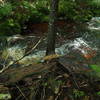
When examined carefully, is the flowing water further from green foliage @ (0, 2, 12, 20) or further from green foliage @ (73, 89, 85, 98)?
green foliage @ (73, 89, 85, 98)

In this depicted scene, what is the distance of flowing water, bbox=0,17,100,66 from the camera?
20.5ft

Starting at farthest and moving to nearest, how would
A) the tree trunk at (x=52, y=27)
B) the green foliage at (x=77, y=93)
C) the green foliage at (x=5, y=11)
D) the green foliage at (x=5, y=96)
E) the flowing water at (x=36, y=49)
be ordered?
the green foliage at (x=5, y=11) → the flowing water at (x=36, y=49) → the tree trunk at (x=52, y=27) → the green foliage at (x=77, y=93) → the green foliage at (x=5, y=96)

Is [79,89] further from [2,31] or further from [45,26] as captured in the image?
[45,26]

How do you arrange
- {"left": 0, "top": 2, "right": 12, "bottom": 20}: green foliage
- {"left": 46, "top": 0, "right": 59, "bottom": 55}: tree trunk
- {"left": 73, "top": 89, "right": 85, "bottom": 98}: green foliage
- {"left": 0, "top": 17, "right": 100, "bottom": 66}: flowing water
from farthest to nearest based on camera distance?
{"left": 0, "top": 2, "right": 12, "bottom": 20}: green foliage → {"left": 0, "top": 17, "right": 100, "bottom": 66}: flowing water → {"left": 46, "top": 0, "right": 59, "bottom": 55}: tree trunk → {"left": 73, "top": 89, "right": 85, "bottom": 98}: green foliage

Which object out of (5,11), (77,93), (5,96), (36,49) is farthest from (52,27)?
(5,11)

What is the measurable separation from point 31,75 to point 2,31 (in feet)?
15.6

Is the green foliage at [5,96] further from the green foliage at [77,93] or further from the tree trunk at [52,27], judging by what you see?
the tree trunk at [52,27]

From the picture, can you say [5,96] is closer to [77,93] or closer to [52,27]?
[77,93]

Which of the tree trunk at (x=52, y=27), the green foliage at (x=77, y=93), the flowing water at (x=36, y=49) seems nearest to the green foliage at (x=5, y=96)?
the green foliage at (x=77, y=93)

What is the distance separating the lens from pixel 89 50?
6652 mm

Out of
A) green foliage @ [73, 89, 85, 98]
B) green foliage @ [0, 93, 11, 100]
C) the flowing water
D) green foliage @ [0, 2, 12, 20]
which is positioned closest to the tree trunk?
the flowing water

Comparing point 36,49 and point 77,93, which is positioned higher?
point 77,93

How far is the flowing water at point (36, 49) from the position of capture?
624 centimetres

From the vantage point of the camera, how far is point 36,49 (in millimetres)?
6738
